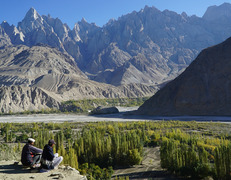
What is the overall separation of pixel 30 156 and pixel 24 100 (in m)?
79.4

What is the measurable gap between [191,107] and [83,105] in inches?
1738

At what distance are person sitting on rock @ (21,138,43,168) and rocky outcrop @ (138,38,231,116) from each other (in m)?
47.4

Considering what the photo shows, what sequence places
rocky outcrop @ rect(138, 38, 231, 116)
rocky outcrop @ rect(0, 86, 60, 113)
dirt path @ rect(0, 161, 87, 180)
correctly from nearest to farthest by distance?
dirt path @ rect(0, 161, 87, 180) → rocky outcrop @ rect(138, 38, 231, 116) → rocky outcrop @ rect(0, 86, 60, 113)

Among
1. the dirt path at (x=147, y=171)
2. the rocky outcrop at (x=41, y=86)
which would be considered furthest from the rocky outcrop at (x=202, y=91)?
the rocky outcrop at (x=41, y=86)

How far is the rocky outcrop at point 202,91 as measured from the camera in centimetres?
5091

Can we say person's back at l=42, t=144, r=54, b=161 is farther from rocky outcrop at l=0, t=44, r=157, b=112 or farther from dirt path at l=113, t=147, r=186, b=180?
rocky outcrop at l=0, t=44, r=157, b=112

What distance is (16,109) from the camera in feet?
251

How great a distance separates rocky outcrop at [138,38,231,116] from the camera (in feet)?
167

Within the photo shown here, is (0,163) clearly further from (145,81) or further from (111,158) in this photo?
(145,81)

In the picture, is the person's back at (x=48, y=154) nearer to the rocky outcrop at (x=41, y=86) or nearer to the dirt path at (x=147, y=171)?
the dirt path at (x=147, y=171)

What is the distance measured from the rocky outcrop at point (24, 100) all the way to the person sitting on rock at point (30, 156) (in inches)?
2847

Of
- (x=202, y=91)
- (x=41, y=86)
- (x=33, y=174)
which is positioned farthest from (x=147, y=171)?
(x=41, y=86)

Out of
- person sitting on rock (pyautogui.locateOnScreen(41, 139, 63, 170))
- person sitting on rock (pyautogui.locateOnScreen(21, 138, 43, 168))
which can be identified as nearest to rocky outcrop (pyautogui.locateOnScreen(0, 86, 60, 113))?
person sitting on rock (pyautogui.locateOnScreen(21, 138, 43, 168))

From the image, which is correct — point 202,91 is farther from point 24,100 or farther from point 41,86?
point 41,86
